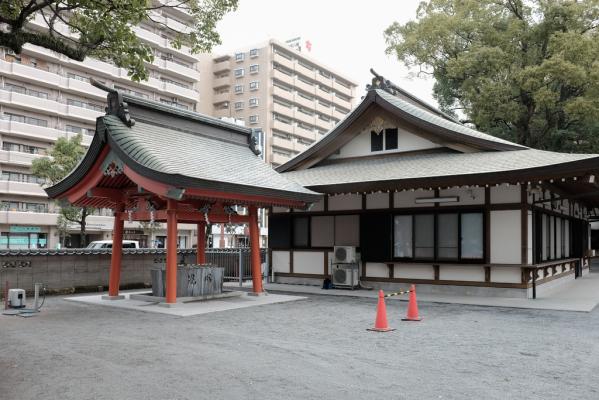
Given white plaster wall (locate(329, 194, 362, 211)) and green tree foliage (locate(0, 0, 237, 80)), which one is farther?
white plaster wall (locate(329, 194, 362, 211))

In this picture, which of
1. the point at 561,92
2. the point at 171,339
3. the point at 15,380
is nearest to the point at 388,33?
the point at 561,92

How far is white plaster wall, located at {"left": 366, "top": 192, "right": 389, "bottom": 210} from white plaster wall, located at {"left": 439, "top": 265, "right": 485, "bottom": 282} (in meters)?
2.83

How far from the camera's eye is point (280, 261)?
1981 centimetres

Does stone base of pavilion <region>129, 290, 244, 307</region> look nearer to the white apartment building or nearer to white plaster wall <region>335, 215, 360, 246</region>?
white plaster wall <region>335, 215, 360, 246</region>

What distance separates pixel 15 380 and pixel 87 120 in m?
49.2

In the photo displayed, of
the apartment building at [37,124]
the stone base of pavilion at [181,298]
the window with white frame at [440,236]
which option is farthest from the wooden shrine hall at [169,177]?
the apartment building at [37,124]

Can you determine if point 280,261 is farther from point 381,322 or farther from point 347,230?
point 381,322

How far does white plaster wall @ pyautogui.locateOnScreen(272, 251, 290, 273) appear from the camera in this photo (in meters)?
19.7

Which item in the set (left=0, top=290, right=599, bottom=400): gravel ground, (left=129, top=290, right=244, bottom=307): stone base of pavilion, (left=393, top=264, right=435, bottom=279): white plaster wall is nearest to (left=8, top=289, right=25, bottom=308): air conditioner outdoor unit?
(left=0, top=290, right=599, bottom=400): gravel ground

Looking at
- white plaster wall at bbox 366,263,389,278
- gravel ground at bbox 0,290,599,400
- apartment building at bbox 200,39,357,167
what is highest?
apartment building at bbox 200,39,357,167

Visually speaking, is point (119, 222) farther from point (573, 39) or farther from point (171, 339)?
point (573, 39)

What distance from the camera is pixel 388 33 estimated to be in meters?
36.8

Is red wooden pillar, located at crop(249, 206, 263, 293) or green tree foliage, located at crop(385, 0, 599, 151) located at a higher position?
green tree foliage, located at crop(385, 0, 599, 151)

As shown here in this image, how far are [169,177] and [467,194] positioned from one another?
29.7 feet
